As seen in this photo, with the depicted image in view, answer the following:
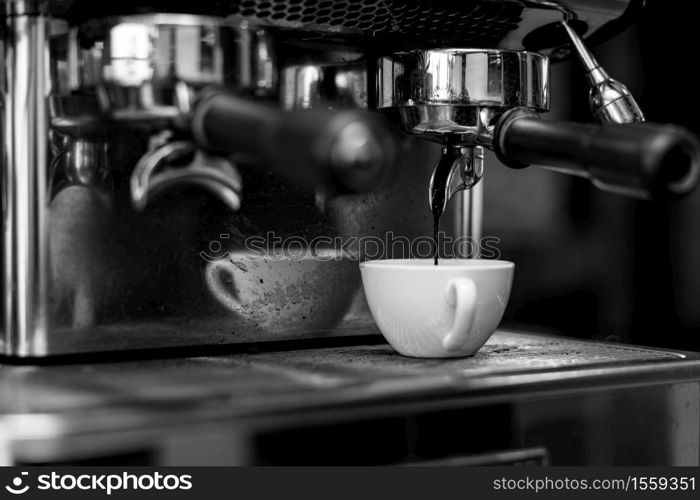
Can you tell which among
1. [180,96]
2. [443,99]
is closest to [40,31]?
[180,96]

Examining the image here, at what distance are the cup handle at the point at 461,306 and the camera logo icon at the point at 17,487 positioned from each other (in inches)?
9.4

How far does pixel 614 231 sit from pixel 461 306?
27 centimetres

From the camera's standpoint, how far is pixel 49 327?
53 cm

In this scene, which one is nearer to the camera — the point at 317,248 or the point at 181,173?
the point at 181,173

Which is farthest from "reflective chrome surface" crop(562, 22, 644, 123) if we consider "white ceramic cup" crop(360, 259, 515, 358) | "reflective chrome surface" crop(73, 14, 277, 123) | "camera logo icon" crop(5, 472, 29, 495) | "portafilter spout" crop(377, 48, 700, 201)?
"camera logo icon" crop(5, 472, 29, 495)

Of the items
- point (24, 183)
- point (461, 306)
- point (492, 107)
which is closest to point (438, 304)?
point (461, 306)

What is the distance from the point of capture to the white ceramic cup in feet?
1.74

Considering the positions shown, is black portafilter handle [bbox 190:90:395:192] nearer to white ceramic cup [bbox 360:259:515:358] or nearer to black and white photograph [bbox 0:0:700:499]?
black and white photograph [bbox 0:0:700:499]

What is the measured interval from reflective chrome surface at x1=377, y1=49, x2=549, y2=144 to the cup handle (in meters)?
0.09

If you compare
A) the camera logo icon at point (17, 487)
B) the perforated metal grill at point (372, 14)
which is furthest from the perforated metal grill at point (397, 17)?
the camera logo icon at point (17, 487)

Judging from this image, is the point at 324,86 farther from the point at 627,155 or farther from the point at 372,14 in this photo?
the point at 627,155

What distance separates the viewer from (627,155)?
0.44 metres

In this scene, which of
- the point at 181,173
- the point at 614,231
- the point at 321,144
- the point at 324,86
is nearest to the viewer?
the point at 321,144

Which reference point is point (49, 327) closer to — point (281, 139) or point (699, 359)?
point (281, 139)
